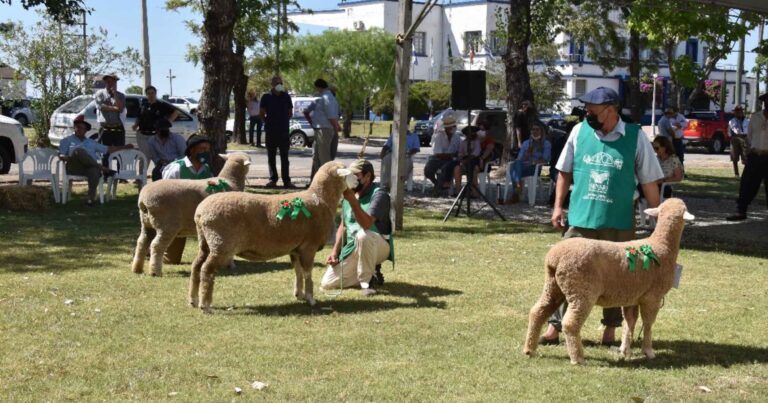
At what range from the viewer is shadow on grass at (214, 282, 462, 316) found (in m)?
8.70

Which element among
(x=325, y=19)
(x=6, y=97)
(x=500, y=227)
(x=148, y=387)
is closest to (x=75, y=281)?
(x=148, y=387)

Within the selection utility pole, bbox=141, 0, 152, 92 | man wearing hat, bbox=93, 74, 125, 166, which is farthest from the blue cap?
utility pole, bbox=141, 0, 152, 92

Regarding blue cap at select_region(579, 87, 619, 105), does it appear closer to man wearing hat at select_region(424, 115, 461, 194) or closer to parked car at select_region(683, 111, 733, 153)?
man wearing hat at select_region(424, 115, 461, 194)

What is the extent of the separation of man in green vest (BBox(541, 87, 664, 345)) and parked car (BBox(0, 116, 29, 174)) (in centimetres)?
1576

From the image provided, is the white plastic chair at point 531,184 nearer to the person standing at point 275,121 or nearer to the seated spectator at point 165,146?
the person standing at point 275,121

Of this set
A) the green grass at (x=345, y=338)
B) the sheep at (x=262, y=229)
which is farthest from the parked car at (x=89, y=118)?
the sheep at (x=262, y=229)

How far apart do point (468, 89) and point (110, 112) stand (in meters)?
7.39

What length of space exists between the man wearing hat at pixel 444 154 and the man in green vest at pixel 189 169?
8.85 metres

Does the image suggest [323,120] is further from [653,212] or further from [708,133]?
[708,133]

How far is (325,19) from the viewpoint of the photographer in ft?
239

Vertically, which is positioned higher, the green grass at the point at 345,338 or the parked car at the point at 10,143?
the parked car at the point at 10,143

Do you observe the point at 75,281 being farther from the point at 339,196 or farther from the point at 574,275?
the point at 574,275

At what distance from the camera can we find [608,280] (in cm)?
693

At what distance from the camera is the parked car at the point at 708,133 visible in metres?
41.4
